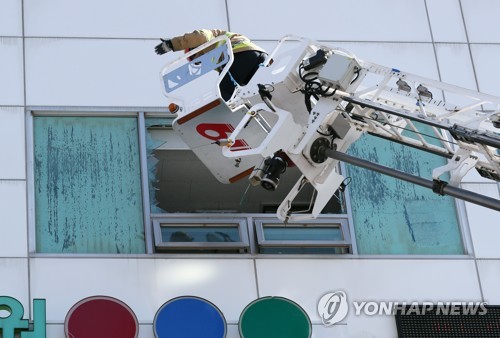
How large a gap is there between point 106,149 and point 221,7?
9.47 ft

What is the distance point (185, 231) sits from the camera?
1908cm

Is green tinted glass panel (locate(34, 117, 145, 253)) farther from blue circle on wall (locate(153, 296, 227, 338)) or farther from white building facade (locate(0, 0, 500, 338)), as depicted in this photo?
blue circle on wall (locate(153, 296, 227, 338))

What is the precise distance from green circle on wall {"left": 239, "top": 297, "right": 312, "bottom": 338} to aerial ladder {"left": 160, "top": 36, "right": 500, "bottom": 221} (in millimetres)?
1537

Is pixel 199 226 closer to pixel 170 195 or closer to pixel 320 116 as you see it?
pixel 170 195

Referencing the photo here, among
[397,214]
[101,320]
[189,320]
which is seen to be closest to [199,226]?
[189,320]

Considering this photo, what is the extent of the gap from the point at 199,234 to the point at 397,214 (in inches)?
113

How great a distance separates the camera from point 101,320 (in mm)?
17484

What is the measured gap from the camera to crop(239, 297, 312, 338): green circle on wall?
17953 mm

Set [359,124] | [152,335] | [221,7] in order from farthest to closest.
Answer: [221,7] → [152,335] → [359,124]

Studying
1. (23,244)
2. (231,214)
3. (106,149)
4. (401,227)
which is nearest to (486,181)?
(401,227)

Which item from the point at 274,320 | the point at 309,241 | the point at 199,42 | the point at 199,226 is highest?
the point at 199,42

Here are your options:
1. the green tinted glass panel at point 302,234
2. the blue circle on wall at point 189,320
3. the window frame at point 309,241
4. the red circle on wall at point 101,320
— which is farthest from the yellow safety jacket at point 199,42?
the red circle on wall at point 101,320

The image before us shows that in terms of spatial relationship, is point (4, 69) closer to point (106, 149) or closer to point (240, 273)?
point (106, 149)

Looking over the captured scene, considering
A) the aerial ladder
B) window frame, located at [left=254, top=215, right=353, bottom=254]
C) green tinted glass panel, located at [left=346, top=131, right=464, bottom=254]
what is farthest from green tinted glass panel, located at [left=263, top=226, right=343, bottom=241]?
the aerial ladder
